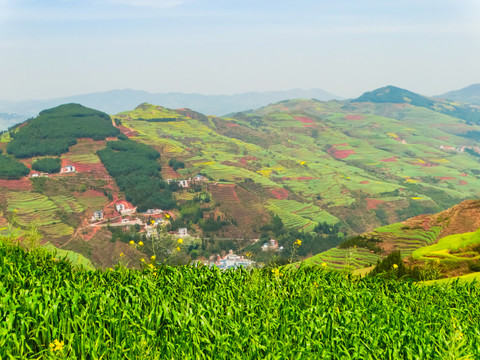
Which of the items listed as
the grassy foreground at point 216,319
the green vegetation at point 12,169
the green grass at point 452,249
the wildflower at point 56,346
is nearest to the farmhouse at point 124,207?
the green vegetation at point 12,169

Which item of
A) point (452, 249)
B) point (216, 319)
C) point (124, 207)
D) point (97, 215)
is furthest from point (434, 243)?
point (124, 207)

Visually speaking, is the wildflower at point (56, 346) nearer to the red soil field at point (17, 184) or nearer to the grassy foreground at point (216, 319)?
Answer: the grassy foreground at point (216, 319)

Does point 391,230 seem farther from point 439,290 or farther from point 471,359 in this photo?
point 471,359

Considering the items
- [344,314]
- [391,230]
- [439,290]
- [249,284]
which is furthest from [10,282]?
[391,230]

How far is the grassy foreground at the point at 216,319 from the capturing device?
473cm

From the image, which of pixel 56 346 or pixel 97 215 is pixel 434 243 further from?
pixel 97 215

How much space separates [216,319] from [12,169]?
209925mm

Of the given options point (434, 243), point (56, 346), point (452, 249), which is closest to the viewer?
point (56, 346)

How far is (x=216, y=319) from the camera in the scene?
5.53 m

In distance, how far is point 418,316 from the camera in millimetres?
6426

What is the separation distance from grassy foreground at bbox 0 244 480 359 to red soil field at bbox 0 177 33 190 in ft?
624

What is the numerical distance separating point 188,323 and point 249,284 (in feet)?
7.31

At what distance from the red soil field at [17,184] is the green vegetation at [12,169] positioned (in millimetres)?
3363

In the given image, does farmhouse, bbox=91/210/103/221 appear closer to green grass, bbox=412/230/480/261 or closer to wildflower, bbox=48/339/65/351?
green grass, bbox=412/230/480/261
